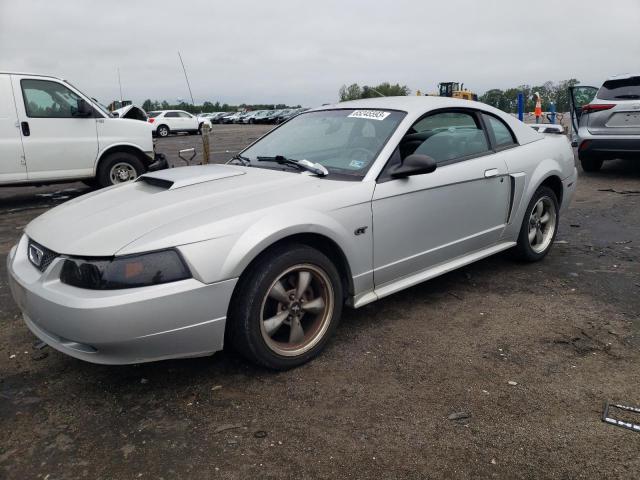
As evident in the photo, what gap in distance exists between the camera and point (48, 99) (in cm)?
746

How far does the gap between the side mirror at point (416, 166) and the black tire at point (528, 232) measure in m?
1.61

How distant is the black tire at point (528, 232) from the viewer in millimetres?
4449

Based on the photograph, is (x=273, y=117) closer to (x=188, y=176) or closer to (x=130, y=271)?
(x=188, y=176)

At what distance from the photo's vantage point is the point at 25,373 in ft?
9.76

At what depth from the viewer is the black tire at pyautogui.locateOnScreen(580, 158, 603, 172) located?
31.7 ft

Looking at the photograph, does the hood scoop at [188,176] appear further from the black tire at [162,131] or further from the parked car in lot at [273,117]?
the parked car in lot at [273,117]

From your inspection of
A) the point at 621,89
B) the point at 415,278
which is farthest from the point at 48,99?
the point at 621,89

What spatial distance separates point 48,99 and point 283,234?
248 inches

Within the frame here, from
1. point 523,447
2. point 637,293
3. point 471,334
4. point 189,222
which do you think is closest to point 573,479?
point 523,447

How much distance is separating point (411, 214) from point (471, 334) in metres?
0.86

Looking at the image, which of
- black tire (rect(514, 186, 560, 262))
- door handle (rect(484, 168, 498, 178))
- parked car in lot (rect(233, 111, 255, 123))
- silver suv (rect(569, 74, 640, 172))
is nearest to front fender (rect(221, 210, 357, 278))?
door handle (rect(484, 168, 498, 178))

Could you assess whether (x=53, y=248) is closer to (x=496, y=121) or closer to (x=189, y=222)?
(x=189, y=222)

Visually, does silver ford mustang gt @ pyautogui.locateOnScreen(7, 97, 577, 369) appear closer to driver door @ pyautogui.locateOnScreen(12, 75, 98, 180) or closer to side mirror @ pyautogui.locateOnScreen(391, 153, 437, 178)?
side mirror @ pyautogui.locateOnScreen(391, 153, 437, 178)

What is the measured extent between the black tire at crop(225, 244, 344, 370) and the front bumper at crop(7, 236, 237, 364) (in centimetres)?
9
